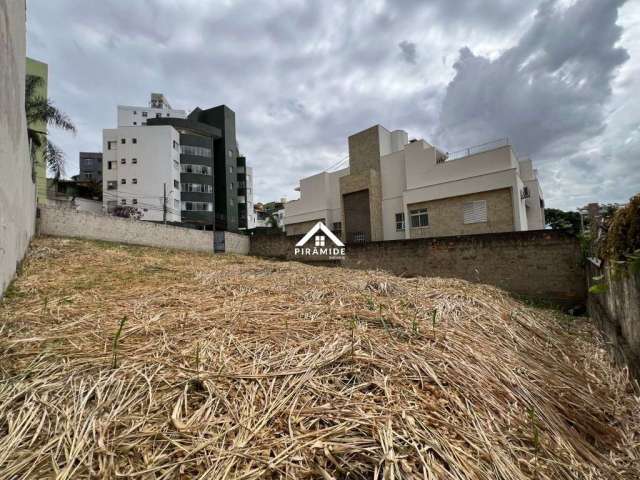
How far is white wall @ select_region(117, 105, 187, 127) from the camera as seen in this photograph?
37.1m

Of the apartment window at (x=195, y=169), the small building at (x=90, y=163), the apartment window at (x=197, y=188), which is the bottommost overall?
the apartment window at (x=197, y=188)

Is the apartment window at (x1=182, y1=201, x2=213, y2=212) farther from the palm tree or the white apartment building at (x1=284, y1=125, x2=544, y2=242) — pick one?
the palm tree

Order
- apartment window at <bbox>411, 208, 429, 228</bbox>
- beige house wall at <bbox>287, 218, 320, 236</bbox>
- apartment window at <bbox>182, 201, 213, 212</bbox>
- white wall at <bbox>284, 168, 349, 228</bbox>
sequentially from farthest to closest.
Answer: apartment window at <bbox>182, 201, 213, 212</bbox> → beige house wall at <bbox>287, 218, 320, 236</bbox> → white wall at <bbox>284, 168, 349, 228</bbox> → apartment window at <bbox>411, 208, 429, 228</bbox>

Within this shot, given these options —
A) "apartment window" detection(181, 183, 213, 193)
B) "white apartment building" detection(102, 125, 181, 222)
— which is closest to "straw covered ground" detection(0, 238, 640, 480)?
"white apartment building" detection(102, 125, 181, 222)

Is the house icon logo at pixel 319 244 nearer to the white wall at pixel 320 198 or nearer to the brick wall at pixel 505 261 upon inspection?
the brick wall at pixel 505 261

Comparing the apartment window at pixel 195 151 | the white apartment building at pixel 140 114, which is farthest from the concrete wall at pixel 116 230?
the white apartment building at pixel 140 114

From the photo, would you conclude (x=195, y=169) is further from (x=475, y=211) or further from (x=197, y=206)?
(x=475, y=211)

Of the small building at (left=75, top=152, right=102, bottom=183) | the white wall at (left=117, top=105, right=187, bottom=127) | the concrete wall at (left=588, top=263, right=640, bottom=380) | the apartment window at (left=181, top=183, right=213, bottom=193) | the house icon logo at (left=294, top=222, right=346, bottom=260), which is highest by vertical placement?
the white wall at (left=117, top=105, right=187, bottom=127)

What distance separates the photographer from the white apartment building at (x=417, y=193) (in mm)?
11430

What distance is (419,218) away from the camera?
537 inches

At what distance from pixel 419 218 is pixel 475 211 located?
2400mm

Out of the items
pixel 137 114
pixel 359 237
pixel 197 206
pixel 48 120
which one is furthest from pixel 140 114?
pixel 359 237

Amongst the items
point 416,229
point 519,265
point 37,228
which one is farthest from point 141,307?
point 416,229

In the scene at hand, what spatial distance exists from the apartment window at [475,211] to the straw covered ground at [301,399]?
34.9 feet
